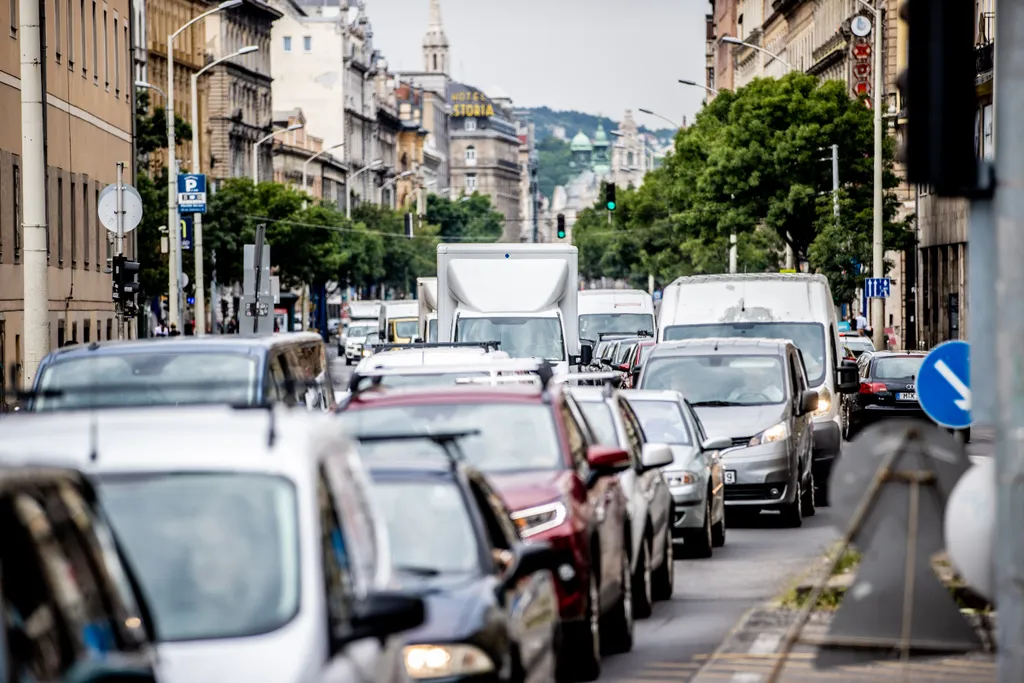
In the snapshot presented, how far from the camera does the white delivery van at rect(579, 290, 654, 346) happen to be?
59.2 m

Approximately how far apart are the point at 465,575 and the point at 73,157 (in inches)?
1692

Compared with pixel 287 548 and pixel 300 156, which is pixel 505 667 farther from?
pixel 300 156

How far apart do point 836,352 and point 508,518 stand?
760 inches

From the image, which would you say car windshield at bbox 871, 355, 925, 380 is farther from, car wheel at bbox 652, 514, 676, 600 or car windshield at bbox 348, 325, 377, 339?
car windshield at bbox 348, 325, 377, 339

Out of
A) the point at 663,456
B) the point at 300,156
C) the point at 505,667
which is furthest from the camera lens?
the point at 300,156

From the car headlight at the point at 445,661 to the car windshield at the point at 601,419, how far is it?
8003 mm

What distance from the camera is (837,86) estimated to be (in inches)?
3241

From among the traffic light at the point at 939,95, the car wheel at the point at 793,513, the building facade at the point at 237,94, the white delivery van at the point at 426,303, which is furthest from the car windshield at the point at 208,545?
the building facade at the point at 237,94

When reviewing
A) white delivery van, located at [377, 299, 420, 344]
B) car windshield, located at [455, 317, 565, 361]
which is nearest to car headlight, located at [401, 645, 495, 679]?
car windshield, located at [455, 317, 565, 361]

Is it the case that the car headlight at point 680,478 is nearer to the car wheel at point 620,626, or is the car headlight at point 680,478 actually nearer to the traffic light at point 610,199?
the car wheel at point 620,626

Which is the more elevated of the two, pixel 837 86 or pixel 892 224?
pixel 837 86

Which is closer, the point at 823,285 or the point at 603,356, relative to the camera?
the point at 823,285

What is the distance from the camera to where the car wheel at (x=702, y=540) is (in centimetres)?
1988

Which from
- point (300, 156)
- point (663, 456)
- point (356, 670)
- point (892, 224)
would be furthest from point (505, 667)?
point (300, 156)
